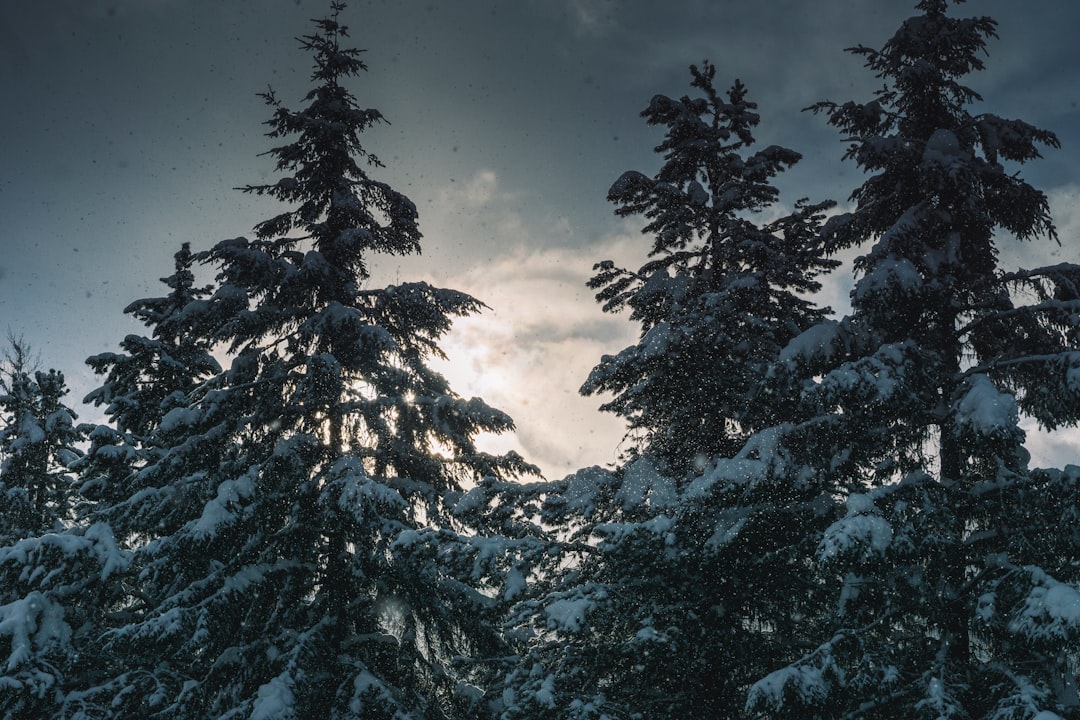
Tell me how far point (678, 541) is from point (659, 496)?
703 mm

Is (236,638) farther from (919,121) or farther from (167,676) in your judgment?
(919,121)

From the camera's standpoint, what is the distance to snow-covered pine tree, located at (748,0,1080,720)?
7652 mm

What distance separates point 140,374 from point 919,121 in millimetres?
18794

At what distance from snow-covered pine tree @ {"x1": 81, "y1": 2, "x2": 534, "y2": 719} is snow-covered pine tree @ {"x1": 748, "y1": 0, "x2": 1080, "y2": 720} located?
565cm

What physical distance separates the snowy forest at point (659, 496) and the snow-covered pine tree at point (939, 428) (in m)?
0.05

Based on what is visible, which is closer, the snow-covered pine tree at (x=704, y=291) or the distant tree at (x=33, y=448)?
the snow-covered pine tree at (x=704, y=291)

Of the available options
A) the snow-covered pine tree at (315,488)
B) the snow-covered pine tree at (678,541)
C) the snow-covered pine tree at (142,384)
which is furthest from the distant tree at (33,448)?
the snow-covered pine tree at (678,541)

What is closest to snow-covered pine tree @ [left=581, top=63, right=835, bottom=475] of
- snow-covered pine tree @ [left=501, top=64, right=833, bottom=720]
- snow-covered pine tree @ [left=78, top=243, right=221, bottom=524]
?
snow-covered pine tree @ [left=501, top=64, right=833, bottom=720]

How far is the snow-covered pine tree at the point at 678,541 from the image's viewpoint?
948 centimetres

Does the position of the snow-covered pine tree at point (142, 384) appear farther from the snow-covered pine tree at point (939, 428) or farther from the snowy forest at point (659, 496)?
the snow-covered pine tree at point (939, 428)

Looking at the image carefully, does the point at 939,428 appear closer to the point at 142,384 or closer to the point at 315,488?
the point at 315,488

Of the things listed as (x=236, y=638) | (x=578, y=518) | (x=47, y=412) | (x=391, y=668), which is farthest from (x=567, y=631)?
(x=47, y=412)

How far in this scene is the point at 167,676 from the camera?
11.9 metres

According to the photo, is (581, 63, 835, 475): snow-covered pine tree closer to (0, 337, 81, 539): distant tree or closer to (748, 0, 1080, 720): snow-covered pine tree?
(748, 0, 1080, 720): snow-covered pine tree
